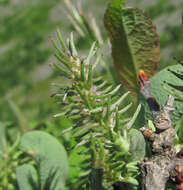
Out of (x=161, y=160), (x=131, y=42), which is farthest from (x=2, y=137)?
(x=161, y=160)

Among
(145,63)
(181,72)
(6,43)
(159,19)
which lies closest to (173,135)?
(181,72)

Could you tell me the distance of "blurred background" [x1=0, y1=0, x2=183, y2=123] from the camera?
14.1ft

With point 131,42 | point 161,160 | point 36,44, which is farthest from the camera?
point 36,44

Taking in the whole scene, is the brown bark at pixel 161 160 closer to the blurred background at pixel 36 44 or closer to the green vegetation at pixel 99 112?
the green vegetation at pixel 99 112

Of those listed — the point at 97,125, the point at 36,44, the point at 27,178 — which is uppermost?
the point at 97,125

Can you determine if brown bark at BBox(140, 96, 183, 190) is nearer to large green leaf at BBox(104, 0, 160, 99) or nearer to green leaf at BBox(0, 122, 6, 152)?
large green leaf at BBox(104, 0, 160, 99)

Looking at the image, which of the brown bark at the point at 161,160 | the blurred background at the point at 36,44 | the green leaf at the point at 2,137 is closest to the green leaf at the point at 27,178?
the green leaf at the point at 2,137

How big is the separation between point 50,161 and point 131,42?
0.26 meters

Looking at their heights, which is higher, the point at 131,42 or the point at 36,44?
the point at 131,42

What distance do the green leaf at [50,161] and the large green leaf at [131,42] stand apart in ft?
0.61

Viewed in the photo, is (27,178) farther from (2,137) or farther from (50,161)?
(2,137)

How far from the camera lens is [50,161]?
1.99 ft

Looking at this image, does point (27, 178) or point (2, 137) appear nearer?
point (27, 178)

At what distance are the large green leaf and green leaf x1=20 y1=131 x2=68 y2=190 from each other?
0.61 ft
